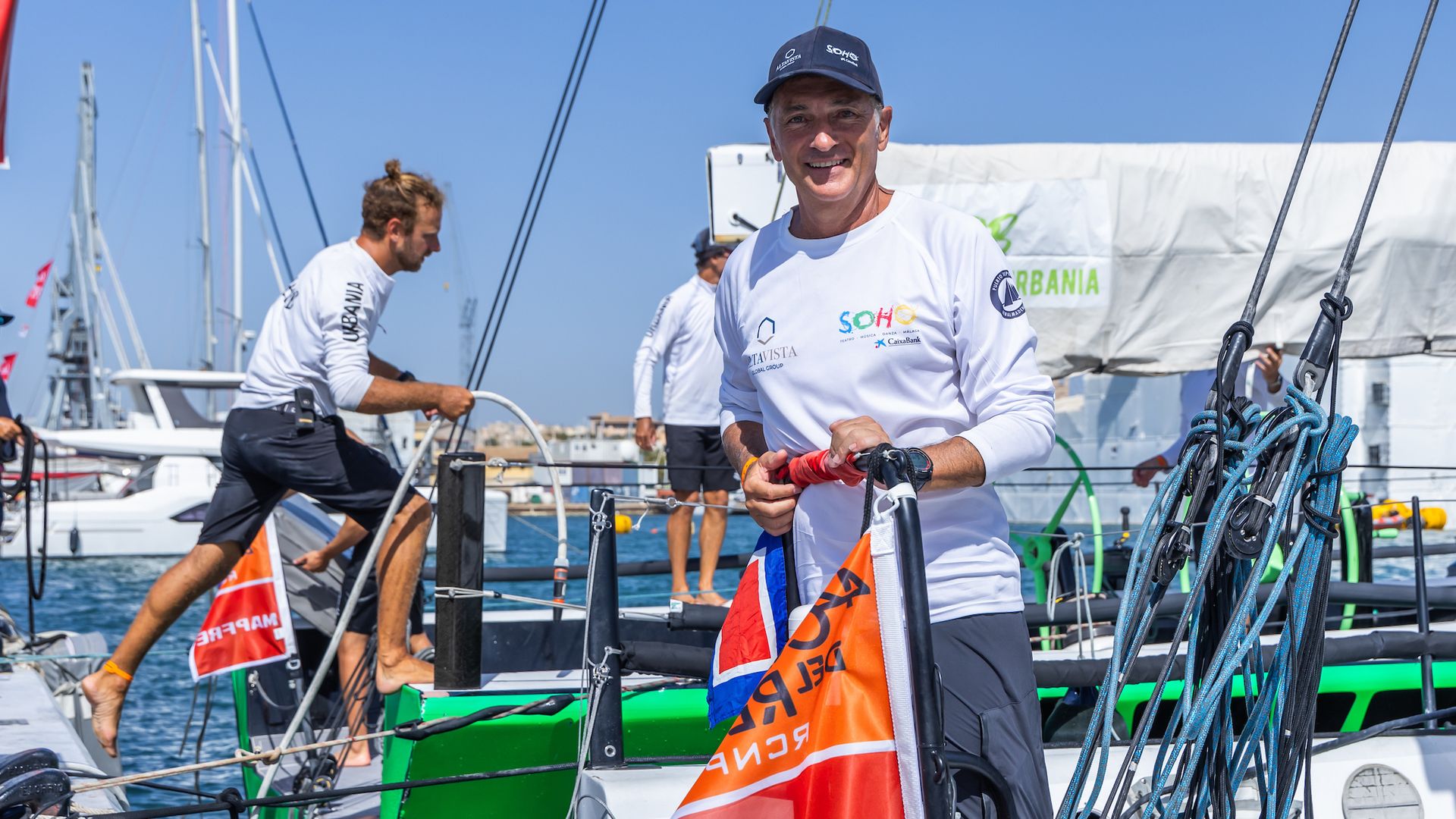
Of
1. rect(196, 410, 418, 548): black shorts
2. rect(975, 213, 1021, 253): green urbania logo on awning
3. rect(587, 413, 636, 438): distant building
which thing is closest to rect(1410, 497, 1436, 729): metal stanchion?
rect(975, 213, 1021, 253): green urbania logo on awning

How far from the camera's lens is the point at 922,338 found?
219 centimetres

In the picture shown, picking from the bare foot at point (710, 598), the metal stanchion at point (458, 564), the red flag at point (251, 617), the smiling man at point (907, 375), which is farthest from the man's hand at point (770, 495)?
the bare foot at point (710, 598)

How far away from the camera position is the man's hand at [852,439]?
2014 mm

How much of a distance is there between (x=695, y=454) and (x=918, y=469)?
4.78 meters

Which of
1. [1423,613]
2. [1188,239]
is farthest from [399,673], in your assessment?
[1188,239]

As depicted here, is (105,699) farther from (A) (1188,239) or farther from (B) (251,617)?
(A) (1188,239)

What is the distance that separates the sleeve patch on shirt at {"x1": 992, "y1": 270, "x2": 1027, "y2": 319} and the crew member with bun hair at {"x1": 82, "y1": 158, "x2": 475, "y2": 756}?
A: 8.04ft

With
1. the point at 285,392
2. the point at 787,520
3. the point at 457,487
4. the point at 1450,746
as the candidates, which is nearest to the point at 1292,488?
the point at 787,520

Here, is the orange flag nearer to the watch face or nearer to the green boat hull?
the watch face

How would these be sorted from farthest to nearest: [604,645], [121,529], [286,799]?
[121,529]
[604,645]
[286,799]

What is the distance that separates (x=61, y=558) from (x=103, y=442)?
9.41ft

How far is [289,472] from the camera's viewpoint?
4.45m

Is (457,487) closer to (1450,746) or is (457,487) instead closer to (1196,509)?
(1196,509)

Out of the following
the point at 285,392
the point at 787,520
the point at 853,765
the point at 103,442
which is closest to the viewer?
the point at 853,765
